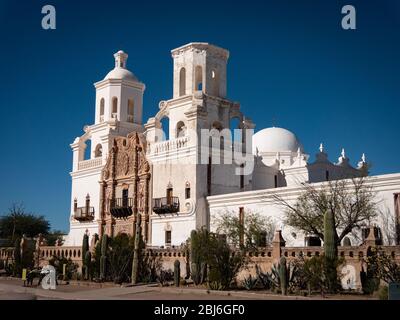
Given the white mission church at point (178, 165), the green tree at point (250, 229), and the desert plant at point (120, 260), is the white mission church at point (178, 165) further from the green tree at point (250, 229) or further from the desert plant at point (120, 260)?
the desert plant at point (120, 260)

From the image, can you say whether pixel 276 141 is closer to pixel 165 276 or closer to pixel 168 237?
pixel 168 237

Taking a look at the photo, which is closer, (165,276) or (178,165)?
(165,276)

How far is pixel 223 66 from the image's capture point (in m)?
37.3

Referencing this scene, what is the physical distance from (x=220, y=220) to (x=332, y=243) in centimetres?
1081

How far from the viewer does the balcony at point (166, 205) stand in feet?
109

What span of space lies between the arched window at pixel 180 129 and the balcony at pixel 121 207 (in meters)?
5.31

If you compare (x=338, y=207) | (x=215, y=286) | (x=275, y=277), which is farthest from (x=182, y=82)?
(x=275, y=277)

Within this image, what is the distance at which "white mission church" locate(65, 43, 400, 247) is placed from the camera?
1287 inches

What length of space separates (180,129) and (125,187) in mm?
5371

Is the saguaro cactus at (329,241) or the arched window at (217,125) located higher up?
the arched window at (217,125)

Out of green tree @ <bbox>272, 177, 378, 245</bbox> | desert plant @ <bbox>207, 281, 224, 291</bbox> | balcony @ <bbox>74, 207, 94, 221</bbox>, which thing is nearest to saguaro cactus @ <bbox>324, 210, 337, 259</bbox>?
green tree @ <bbox>272, 177, 378, 245</bbox>

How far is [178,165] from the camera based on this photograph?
33.7 metres

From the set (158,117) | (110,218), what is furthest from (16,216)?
(158,117)

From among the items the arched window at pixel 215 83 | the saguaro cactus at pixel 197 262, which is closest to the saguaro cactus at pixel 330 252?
the saguaro cactus at pixel 197 262
